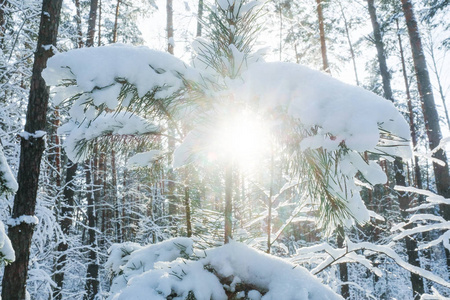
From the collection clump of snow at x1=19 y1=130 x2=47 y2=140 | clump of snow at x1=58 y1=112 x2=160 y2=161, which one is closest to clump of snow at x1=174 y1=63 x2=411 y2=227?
clump of snow at x1=58 y1=112 x2=160 y2=161

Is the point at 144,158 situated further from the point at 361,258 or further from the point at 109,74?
the point at 361,258

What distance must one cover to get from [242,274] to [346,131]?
0.81 meters

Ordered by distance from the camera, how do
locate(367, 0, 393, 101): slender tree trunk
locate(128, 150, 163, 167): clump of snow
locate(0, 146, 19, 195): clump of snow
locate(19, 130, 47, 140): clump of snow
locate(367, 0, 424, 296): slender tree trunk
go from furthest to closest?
locate(367, 0, 393, 101): slender tree trunk, locate(367, 0, 424, 296): slender tree trunk, locate(19, 130, 47, 140): clump of snow, locate(128, 150, 163, 167): clump of snow, locate(0, 146, 19, 195): clump of snow

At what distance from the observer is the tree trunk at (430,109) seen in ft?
19.0

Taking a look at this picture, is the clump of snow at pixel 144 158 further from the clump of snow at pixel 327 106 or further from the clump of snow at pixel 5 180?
the clump of snow at pixel 327 106

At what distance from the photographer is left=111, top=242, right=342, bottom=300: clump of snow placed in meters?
1.22

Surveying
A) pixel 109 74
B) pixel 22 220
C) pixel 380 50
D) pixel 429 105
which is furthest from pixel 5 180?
pixel 380 50

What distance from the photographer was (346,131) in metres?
0.95

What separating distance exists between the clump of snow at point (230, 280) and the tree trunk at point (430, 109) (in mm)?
5707

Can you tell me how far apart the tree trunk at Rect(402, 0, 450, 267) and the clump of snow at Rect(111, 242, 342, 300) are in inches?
225

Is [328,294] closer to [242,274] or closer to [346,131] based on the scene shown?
[242,274]

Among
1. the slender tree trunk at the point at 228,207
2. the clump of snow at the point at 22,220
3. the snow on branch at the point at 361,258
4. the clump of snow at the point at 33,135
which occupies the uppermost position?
the clump of snow at the point at 33,135

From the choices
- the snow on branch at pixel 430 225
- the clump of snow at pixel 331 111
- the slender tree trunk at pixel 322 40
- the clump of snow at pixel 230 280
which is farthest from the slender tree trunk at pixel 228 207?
the slender tree trunk at pixel 322 40

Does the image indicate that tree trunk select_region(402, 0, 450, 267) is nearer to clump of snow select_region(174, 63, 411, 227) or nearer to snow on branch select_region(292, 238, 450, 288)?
snow on branch select_region(292, 238, 450, 288)
